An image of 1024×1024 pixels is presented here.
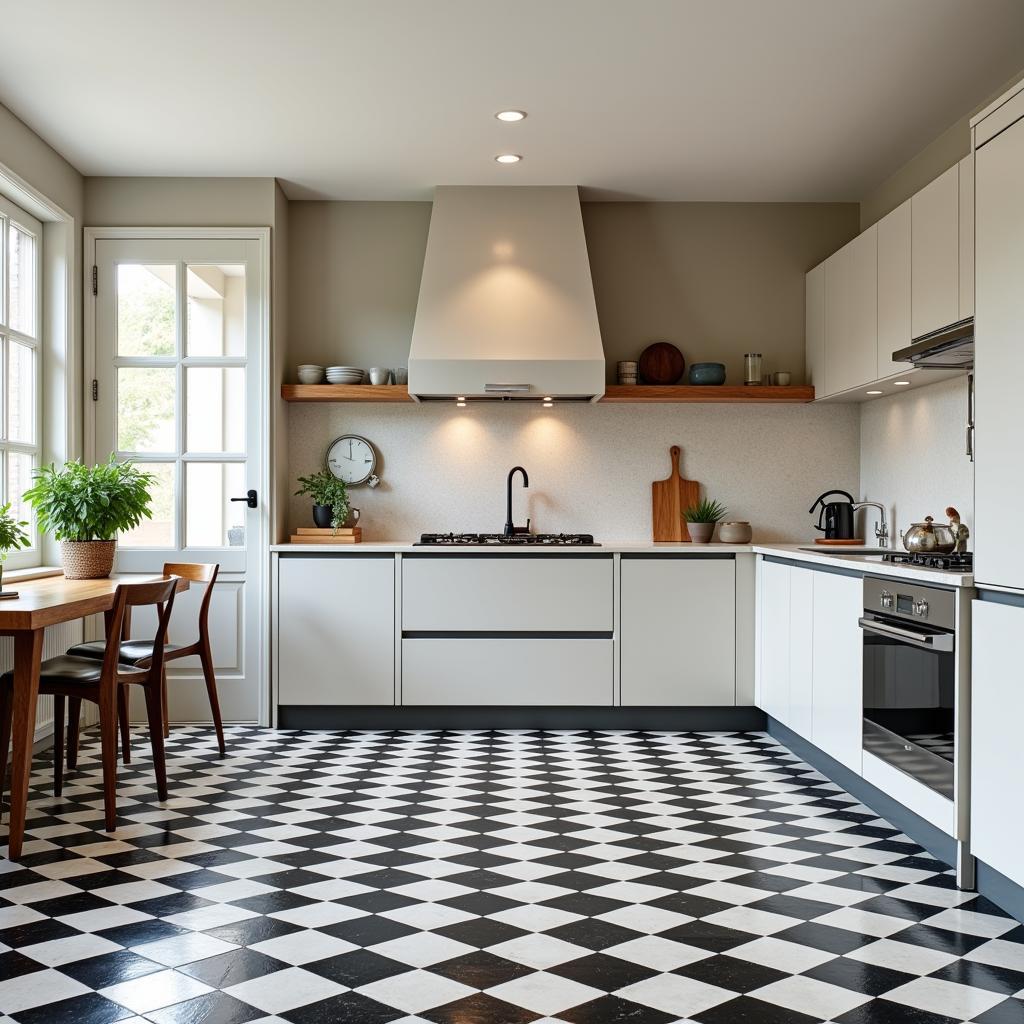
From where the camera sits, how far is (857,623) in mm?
3672

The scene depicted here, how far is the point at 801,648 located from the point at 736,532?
1138 mm

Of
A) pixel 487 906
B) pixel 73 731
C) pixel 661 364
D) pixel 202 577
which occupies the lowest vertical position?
pixel 487 906

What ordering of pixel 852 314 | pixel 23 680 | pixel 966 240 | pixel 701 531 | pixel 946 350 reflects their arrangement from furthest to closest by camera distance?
pixel 701 531
pixel 852 314
pixel 966 240
pixel 946 350
pixel 23 680

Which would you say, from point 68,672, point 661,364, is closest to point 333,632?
point 68,672

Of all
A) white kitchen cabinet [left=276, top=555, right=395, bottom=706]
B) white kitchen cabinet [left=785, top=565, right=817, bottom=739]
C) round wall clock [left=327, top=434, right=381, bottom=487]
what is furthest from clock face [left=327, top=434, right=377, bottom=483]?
white kitchen cabinet [left=785, top=565, right=817, bottom=739]

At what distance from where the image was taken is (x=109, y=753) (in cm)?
343

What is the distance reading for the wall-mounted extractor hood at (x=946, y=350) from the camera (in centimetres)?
339

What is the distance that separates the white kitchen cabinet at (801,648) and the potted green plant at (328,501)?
2278 millimetres

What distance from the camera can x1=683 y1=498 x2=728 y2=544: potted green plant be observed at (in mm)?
5473

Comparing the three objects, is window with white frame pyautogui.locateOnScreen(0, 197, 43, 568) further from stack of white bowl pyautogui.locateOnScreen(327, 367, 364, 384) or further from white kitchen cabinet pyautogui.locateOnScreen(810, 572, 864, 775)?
white kitchen cabinet pyautogui.locateOnScreen(810, 572, 864, 775)

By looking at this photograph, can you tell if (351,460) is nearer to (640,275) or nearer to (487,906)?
(640,275)

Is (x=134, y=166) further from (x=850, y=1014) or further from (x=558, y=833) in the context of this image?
(x=850, y=1014)

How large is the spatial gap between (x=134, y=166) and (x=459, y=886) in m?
3.90

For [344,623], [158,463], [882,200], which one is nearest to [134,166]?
[158,463]
